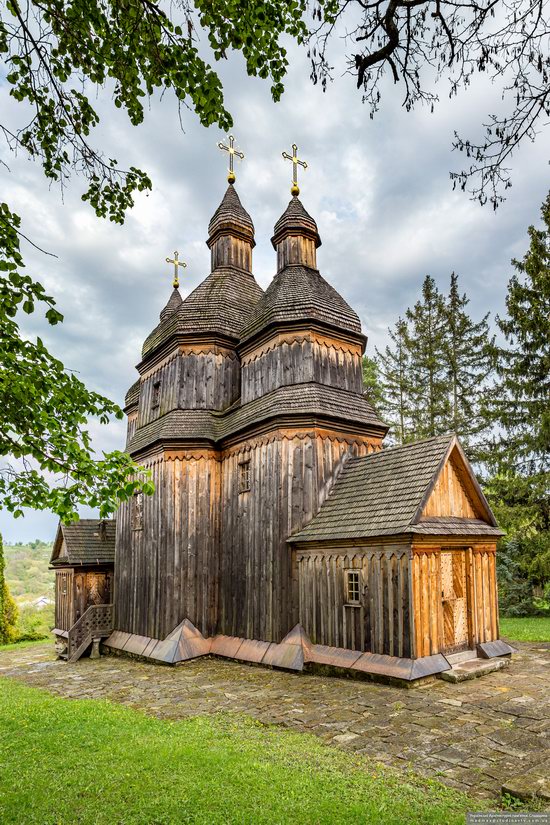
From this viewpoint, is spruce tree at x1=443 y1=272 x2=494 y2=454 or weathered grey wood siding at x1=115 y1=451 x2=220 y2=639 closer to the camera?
weathered grey wood siding at x1=115 y1=451 x2=220 y2=639

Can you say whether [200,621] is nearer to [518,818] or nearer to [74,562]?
[74,562]

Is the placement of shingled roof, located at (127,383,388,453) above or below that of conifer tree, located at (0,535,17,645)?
above

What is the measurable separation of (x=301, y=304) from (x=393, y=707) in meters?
9.55

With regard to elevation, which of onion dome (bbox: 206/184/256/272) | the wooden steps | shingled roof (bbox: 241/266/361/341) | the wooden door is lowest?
the wooden steps

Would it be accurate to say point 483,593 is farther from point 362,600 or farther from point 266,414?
point 266,414

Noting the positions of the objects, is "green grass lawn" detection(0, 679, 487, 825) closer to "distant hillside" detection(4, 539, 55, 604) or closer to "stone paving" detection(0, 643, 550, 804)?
"stone paving" detection(0, 643, 550, 804)

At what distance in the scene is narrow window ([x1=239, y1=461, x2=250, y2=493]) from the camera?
13905 millimetres

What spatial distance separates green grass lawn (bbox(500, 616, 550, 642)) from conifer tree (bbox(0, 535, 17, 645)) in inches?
784

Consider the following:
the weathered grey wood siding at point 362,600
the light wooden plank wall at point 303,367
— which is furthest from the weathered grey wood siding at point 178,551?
the weathered grey wood siding at point 362,600

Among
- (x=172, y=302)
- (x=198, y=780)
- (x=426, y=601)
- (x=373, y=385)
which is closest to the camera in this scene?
(x=198, y=780)

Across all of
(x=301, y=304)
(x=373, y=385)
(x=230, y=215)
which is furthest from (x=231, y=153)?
(x=373, y=385)

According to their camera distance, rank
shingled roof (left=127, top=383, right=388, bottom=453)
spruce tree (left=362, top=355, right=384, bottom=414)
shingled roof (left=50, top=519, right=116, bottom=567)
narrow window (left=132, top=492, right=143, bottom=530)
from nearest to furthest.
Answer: shingled roof (left=127, top=383, right=388, bottom=453)
narrow window (left=132, top=492, right=143, bottom=530)
shingled roof (left=50, top=519, right=116, bottom=567)
spruce tree (left=362, top=355, right=384, bottom=414)

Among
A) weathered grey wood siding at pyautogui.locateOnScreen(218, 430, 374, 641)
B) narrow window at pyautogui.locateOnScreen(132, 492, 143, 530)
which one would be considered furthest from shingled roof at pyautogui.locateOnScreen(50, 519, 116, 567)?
weathered grey wood siding at pyautogui.locateOnScreen(218, 430, 374, 641)

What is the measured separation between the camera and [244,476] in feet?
46.3
